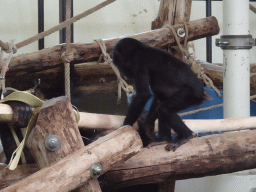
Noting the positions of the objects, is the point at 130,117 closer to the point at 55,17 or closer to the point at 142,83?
the point at 142,83

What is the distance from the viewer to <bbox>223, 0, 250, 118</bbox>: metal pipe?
1.99m

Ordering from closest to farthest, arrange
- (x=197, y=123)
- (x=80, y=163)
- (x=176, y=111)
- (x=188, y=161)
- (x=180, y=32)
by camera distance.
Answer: (x=80, y=163) → (x=188, y=161) → (x=197, y=123) → (x=176, y=111) → (x=180, y=32)

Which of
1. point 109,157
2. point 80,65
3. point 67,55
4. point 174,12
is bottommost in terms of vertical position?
point 109,157

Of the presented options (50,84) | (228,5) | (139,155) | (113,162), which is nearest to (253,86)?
(228,5)

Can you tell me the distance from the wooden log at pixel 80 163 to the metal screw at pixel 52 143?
45mm

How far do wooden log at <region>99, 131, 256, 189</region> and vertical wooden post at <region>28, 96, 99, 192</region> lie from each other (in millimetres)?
233

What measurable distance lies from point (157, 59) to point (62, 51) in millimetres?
706

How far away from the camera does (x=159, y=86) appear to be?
6.74 feet

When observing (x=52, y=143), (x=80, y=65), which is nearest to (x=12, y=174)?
(x=52, y=143)

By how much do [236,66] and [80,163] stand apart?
1.15m

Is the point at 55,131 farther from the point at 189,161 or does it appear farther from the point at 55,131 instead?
the point at 189,161

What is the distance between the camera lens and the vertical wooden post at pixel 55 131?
117 centimetres

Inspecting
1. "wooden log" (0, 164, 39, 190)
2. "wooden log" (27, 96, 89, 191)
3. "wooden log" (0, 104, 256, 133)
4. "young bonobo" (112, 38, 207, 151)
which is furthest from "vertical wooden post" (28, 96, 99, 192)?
"young bonobo" (112, 38, 207, 151)

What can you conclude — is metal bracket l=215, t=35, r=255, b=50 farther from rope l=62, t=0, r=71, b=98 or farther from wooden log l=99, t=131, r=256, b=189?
rope l=62, t=0, r=71, b=98
